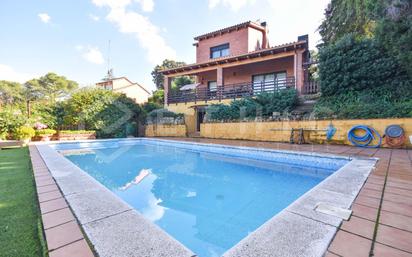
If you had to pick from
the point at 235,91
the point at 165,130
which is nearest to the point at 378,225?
the point at 235,91

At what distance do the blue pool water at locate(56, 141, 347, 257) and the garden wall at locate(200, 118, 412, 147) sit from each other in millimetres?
3340

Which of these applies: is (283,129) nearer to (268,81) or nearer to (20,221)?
(268,81)

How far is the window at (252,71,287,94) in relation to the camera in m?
15.2

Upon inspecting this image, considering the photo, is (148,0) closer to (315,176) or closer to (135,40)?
(135,40)

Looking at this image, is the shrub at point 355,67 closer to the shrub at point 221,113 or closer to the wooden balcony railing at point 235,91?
the wooden balcony railing at point 235,91

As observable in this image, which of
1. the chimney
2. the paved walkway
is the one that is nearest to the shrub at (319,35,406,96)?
the paved walkway

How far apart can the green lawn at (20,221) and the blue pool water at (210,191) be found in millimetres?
1505

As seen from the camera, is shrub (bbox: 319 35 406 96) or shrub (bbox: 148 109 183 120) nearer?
shrub (bbox: 319 35 406 96)

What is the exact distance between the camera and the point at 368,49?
9.67 m

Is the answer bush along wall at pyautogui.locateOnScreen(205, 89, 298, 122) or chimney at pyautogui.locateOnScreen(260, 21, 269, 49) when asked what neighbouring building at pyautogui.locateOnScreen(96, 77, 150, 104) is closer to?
chimney at pyautogui.locateOnScreen(260, 21, 269, 49)

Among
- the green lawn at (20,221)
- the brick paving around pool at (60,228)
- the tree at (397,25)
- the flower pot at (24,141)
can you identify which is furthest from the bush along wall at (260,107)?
the flower pot at (24,141)

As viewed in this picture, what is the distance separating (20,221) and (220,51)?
19.5m

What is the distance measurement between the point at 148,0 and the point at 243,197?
58.4 ft

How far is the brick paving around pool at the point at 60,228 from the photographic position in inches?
60.9
